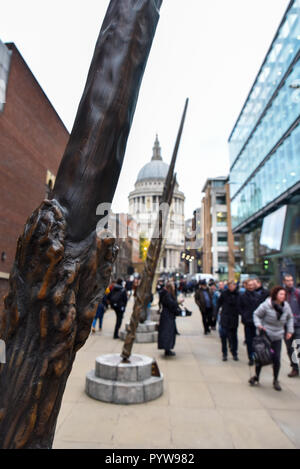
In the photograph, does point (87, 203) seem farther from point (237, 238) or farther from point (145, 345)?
point (237, 238)

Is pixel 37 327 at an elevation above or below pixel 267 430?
Result: above

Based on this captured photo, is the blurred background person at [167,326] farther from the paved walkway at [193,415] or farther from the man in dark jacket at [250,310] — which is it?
the man in dark jacket at [250,310]

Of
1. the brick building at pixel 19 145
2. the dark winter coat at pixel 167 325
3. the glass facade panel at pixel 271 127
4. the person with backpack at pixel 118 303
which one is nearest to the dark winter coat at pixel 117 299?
the person with backpack at pixel 118 303

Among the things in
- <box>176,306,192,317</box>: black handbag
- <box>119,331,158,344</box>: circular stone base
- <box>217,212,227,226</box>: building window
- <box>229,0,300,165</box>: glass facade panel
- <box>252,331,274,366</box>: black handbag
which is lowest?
<box>119,331,158,344</box>: circular stone base

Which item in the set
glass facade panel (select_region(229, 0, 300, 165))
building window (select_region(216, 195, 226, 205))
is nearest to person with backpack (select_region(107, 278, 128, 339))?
glass facade panel (select_region(229, 0, 300, 165))

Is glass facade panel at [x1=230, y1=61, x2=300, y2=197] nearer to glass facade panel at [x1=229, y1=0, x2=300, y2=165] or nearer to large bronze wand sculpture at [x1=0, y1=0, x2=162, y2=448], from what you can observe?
glass facade panel at [x1=229, y1=0, x2=300, y2=165]

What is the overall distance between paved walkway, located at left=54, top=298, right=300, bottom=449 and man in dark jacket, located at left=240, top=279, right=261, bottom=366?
0.62 m

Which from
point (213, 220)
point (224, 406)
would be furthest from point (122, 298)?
point (213, 220)

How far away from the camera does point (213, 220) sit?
6034 cm

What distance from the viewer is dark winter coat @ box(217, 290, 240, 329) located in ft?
23.9

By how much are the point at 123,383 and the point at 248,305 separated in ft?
12.2

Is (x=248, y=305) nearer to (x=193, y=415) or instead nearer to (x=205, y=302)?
(x=193, y=415)

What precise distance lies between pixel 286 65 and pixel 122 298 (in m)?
25.3

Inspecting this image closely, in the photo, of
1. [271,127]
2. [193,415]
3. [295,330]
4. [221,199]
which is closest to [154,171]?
[221,199]
